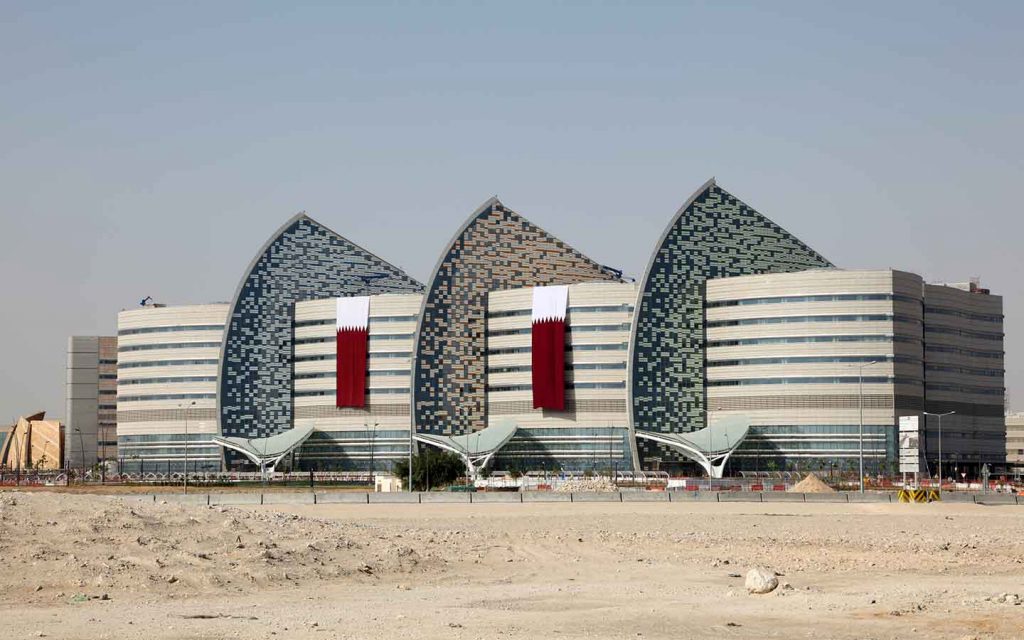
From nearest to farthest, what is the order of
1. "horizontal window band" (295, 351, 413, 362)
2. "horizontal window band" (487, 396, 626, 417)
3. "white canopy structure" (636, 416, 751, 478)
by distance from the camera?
"white canopy structure" (636, 416, 751, 478)
"horizontal window band" (487, 396, 626, 417)
"horizontal window band" (295, 351, 413, 362)

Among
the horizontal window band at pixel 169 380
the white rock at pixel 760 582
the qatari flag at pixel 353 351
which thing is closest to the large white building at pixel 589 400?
the qatari flag at pixel 353 351

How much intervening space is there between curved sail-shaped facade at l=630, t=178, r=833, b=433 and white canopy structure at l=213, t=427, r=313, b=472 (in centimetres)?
4063

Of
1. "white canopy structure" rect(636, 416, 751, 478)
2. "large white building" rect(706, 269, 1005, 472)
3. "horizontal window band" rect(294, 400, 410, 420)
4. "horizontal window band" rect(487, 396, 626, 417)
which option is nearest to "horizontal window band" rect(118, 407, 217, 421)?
"horizontal window band" rect(294, 400, 410, 420)

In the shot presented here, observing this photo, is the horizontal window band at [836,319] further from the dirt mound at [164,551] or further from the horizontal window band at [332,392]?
the dirt mound at [164,551]

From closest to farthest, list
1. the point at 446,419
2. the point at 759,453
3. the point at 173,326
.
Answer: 1. the point at 759,453
2. the point at 446,419
3. the point at 173,326

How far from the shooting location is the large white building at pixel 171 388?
600 ft

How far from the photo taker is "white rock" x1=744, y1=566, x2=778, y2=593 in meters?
35.1

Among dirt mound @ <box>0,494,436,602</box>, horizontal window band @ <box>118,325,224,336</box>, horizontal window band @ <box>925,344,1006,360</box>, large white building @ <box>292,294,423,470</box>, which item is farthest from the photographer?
horizontal window band @ <box>118,325,224,336</box>

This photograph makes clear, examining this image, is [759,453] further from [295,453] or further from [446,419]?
[295,453]

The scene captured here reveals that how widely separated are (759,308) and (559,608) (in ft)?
410

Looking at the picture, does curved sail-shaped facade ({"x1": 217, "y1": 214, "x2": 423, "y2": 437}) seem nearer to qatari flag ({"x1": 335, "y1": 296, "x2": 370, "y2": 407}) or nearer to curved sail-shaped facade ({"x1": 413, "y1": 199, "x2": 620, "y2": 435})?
qatari flag ({"x1": 335, "y1": 296, "x2": 370, "y2": 407})

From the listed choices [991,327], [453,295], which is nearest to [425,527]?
[453,295]

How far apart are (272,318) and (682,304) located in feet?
164

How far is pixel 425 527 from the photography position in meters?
59.5
